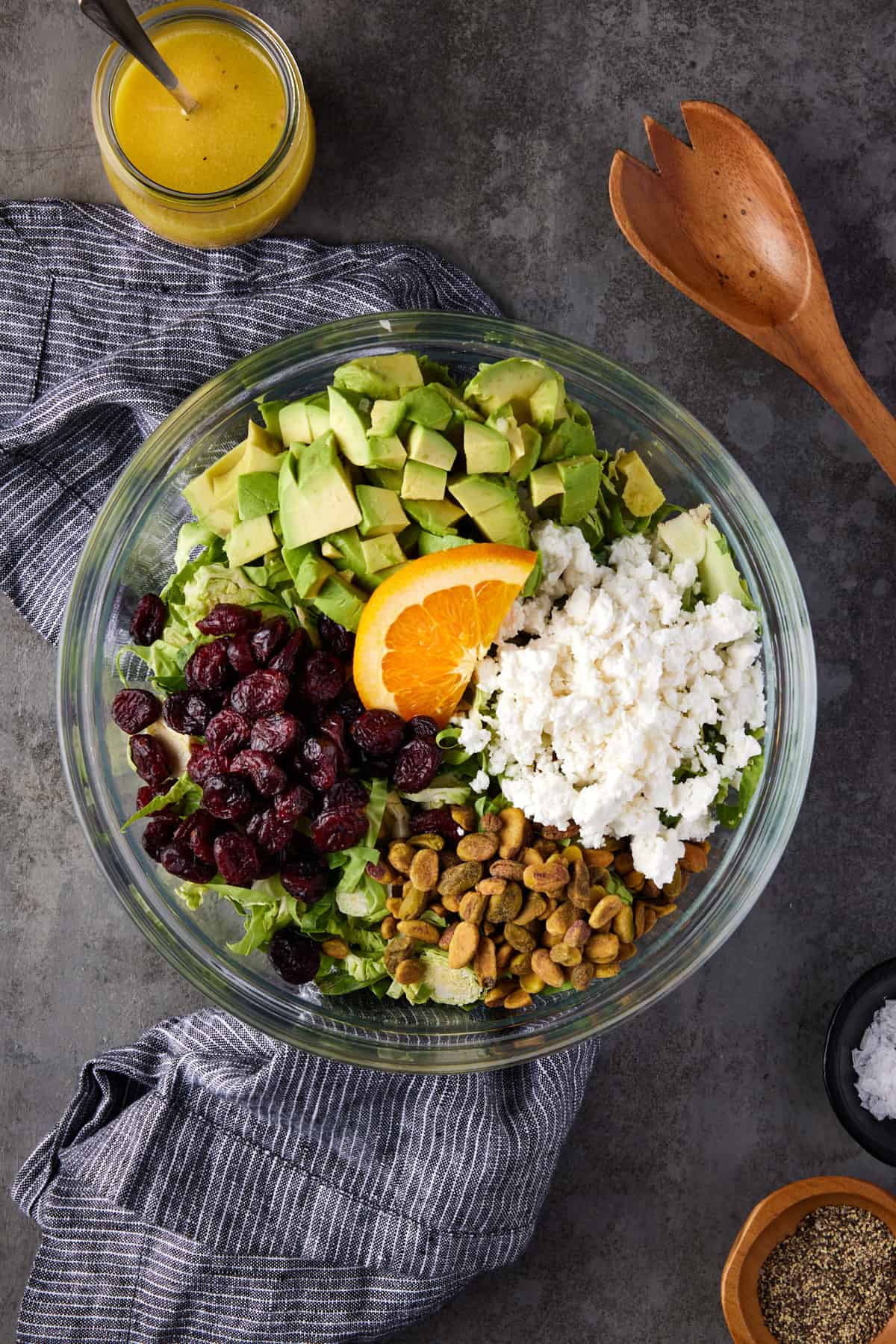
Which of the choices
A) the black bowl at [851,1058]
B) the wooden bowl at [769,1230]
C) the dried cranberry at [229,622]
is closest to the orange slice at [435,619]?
the dried cranberry at [229,622]

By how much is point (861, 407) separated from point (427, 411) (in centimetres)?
101

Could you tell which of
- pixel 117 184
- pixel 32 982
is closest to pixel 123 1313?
pixel 32 982

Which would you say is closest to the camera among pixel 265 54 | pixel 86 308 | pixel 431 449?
pixel 431 449

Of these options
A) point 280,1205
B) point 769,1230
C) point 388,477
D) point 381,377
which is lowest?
point 280,1205

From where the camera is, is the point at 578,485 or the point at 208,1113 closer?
the point at 578,485

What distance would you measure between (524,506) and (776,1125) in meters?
1.55

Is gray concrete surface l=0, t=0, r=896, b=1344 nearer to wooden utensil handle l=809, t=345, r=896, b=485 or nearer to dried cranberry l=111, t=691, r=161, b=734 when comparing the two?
wooden utensil handle l=809, t=345, r=896, b=485

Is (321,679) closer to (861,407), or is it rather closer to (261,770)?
(261,770)

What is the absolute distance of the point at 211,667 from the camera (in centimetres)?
186

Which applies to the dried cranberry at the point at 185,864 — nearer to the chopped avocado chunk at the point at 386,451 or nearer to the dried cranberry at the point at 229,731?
the dried cranberry at the point at 229,731

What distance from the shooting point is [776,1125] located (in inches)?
95.8

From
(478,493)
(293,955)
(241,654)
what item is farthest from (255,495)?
(293,955)

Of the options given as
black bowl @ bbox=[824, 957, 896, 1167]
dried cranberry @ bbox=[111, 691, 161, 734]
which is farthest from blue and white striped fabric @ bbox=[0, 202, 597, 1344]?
black bowl @ bbox=[824, 957, 896, 1167]

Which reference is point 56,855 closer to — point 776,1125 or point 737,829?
point 737,829
